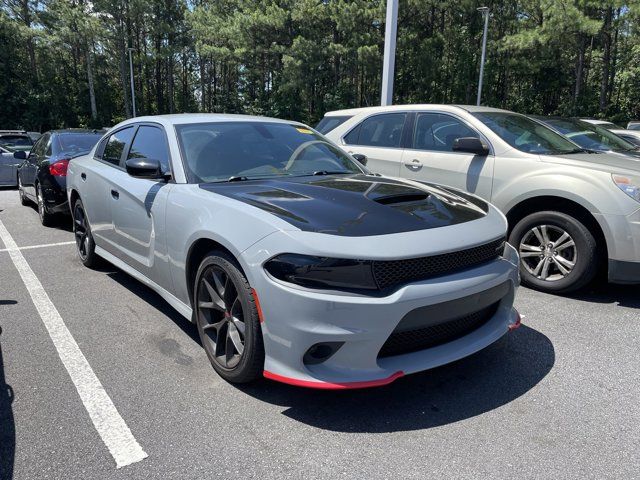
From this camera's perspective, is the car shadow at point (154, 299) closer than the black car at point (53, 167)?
Yes

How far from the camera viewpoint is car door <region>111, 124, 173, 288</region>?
137 inches

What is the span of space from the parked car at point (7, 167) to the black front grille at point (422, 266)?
485 inches

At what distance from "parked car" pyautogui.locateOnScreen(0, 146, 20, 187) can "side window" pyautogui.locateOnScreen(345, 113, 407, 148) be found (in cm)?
949

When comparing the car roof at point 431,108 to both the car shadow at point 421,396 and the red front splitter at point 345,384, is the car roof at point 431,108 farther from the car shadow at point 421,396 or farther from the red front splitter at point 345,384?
the red front splitter at point 345,384

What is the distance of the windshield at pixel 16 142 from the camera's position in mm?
13102

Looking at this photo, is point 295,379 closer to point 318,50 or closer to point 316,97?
point 318,50

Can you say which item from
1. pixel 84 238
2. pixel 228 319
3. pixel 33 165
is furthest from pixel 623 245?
pixel 33 165

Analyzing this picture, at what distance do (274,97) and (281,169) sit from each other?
3625 cm

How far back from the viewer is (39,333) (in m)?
3.68

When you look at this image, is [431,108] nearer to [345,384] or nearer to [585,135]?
[585,135]

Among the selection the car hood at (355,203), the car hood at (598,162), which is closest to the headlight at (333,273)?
the car hood at (355,203)

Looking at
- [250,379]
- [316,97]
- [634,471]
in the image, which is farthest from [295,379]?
[316,97]

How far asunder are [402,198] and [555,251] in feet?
7.26

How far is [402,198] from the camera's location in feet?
10.1
